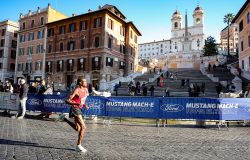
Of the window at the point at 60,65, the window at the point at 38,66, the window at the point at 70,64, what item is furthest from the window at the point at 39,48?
the window at the point at 70,64

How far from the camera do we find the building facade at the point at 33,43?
48000mm

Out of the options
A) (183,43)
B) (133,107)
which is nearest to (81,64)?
(133,107)

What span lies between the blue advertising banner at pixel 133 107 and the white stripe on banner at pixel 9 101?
19.7ft

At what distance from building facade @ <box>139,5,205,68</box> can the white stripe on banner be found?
80.9 m

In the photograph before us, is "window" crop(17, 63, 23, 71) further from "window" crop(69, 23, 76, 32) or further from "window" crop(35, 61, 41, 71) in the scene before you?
"window" crop(69, 23, 76, 32)

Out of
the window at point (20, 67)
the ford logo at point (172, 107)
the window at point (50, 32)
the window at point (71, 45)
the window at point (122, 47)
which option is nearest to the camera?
the ford logo at point (172, 107)

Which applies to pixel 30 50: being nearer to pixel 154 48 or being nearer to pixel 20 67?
pixel 20 67

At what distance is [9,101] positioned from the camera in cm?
1476

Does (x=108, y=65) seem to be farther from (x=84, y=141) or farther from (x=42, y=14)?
(x=84, y=141)

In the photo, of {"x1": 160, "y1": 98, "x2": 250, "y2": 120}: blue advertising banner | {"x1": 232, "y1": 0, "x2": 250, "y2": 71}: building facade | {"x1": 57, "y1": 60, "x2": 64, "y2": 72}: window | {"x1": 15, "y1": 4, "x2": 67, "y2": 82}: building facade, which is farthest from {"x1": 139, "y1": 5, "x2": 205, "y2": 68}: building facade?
{"x1": 160, "y1": 98, "x2": 250, "y2": 120}: blue advertising banner

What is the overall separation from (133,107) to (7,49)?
53.5m

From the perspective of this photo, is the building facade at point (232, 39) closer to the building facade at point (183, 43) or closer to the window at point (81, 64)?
the building facade at point (183, 43)

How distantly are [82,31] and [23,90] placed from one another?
104 feet

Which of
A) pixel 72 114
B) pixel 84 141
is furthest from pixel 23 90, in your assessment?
pixel 72 114
